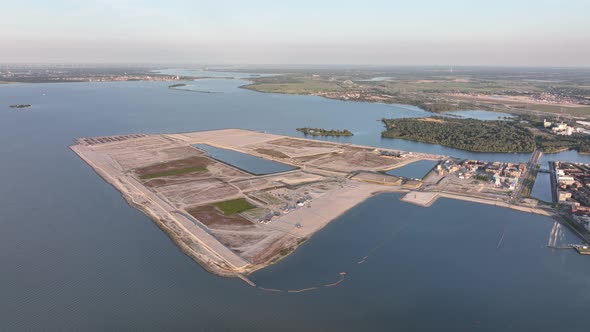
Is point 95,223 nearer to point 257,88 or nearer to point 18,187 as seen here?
point 18,187

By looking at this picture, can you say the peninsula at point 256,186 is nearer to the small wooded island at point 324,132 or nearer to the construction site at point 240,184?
the construction site at point 240,184

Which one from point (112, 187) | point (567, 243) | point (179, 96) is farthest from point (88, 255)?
point (179, 96)

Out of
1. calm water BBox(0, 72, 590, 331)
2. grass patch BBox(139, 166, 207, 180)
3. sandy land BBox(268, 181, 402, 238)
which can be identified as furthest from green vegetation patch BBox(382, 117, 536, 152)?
grass patch BBox(139, 166, 207, 180)

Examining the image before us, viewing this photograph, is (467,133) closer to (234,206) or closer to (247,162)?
(247,162)

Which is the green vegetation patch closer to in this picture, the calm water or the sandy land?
the sandy land

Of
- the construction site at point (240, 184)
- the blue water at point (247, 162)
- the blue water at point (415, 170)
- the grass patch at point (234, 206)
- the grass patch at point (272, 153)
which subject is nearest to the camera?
the construction site at point (240, 184)

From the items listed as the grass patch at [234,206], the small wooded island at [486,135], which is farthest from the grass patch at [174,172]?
the small wooded island at [486,135]
